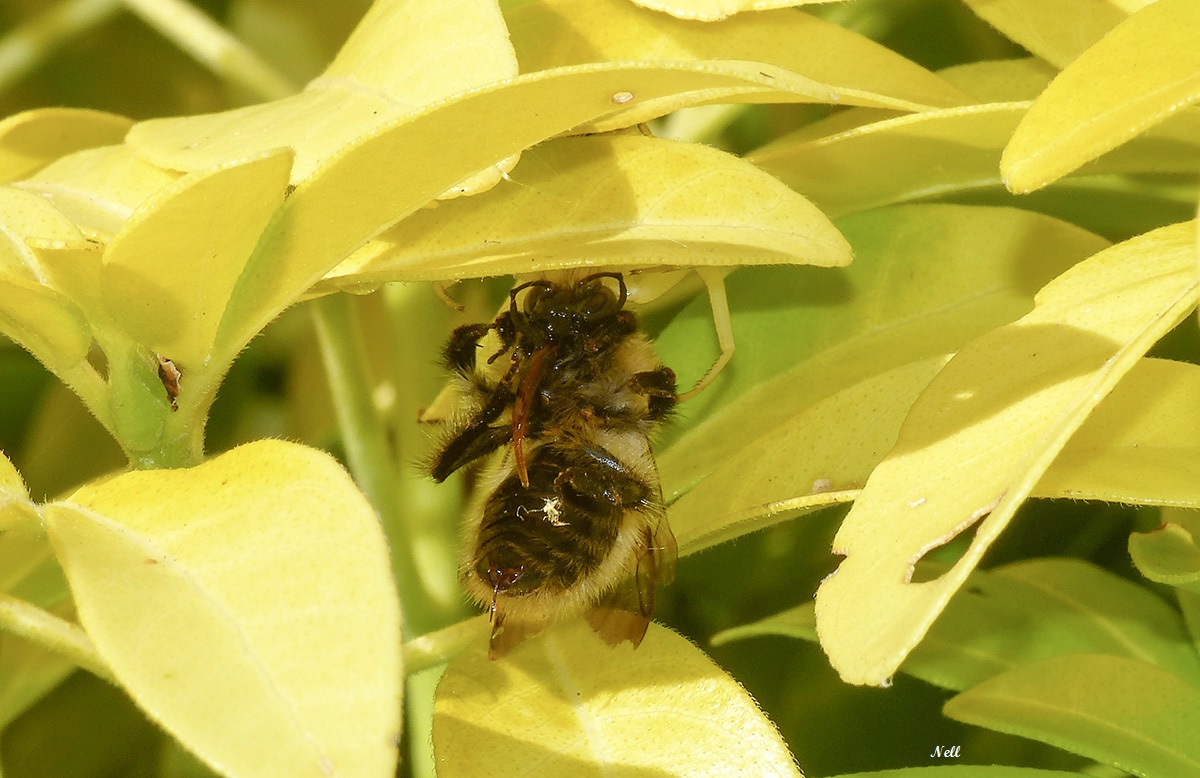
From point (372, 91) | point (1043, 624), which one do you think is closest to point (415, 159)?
point (372, 91)

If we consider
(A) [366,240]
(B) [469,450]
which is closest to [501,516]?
(B) [469,450]

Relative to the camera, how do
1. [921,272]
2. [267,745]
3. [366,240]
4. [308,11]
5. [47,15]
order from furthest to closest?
[308,11] < [47,15] < [921,272] < [366,240] < [267,745]

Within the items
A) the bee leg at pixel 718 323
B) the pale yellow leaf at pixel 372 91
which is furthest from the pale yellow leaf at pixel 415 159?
the bee leg at pixel 718 323

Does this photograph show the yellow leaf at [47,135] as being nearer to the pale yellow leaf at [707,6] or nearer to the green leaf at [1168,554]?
the pale yellow leaf at [707,6]

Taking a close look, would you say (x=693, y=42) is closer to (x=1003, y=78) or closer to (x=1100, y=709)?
(x=1003, y=78)

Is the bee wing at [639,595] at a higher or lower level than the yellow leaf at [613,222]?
lower

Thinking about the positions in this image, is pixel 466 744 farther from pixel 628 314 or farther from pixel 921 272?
pixel 921 272
